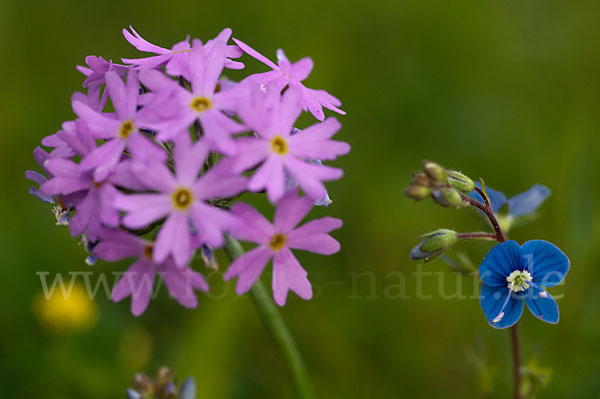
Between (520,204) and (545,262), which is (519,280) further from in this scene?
(520,204)

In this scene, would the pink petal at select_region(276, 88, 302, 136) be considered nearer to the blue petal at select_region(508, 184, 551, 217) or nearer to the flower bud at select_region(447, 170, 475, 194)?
the flower bud at select_region(447, 170, 475, 194)

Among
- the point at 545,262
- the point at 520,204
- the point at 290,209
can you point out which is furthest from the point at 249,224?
the point at 520,204

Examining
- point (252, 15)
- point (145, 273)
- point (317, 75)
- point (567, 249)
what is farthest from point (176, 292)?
point (252, 15)

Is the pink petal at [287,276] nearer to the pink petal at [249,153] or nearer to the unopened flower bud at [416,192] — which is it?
the pink petal at [249,153]

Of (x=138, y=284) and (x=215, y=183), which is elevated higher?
(x=215, y=183)

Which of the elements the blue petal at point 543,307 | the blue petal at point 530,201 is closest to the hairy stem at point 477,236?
the blue petal at point 543,307

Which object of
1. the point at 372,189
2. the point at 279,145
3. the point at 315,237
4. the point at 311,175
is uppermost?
the point at 372,189
